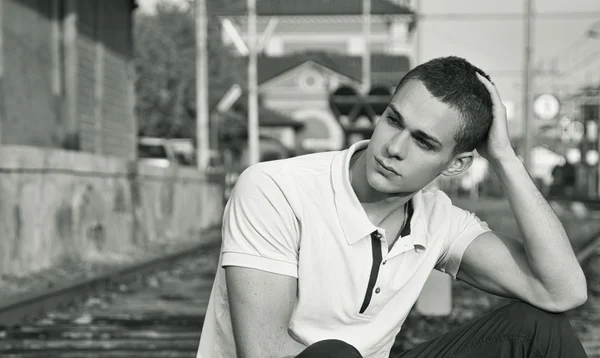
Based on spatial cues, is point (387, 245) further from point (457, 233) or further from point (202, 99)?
point (202, 99)

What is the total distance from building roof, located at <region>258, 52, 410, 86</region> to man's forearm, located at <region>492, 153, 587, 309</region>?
1222 inches

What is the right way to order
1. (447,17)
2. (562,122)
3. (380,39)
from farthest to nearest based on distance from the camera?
(380,39)
(562,122)
(447,17)

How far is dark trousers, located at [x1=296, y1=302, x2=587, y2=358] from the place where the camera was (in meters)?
3.37

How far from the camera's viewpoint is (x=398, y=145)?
124 inches

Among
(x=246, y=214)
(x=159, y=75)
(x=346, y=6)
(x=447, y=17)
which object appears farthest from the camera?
(x=159, y=75)

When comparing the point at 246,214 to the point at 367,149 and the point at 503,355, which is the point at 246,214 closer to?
the point at 367,149

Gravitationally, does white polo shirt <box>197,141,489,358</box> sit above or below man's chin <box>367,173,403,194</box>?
below

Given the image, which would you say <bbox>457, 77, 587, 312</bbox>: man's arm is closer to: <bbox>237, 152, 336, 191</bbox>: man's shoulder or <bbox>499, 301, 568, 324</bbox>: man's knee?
<bbox>499, 301, 568, 324</bbox>: man's knee

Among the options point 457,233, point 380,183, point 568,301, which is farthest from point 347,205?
point 568,301

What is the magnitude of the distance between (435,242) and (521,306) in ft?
1.24

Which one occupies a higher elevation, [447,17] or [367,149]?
[447,17]

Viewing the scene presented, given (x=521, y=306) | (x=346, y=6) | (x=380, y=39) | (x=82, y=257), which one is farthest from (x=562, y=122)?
(x=521, y=306)

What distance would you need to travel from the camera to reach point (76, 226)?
11305mm

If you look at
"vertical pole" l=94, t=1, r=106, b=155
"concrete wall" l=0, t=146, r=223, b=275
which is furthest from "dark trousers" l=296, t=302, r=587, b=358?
"vertical pole" l=94, t=1, r=106, b=155
